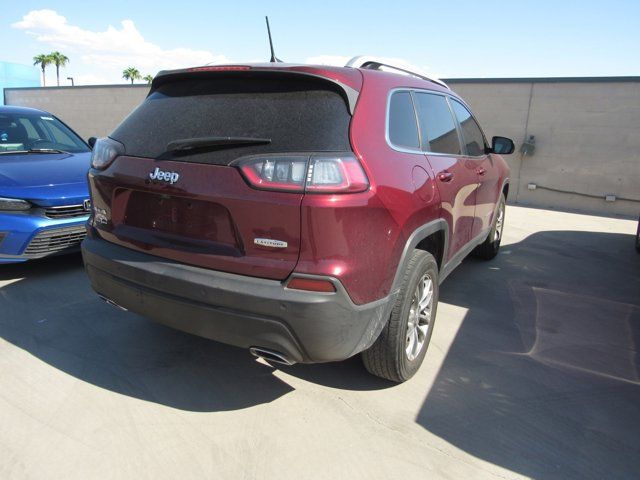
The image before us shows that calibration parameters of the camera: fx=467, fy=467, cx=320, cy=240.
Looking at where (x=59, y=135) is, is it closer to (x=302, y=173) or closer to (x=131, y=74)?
(x=302, y=173)

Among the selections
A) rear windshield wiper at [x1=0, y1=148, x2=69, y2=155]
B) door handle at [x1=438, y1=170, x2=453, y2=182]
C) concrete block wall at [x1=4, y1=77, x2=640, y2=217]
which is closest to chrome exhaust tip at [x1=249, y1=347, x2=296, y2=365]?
door handle at [x1=438, y1=170, x2=453, y2=182]

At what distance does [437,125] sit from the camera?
3395 mm

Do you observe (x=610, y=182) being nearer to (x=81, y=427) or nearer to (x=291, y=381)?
(x=291, y=381)

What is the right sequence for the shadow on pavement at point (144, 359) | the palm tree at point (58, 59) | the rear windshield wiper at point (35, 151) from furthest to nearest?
1. the palm tree at point (58, 59)
2. the rear windshield wiper at point (35, 151)
3. the shadow on pavement at point (144, 359)

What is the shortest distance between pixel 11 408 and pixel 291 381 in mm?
1547

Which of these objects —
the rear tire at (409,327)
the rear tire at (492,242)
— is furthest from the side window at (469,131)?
the rear tire at (409,327)

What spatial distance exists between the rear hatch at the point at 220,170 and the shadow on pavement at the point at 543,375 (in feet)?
4.67

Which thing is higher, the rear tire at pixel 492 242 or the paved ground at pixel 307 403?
the rear tire at pixel 492 242

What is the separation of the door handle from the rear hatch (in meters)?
1.04

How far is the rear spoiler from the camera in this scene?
230 centimetres

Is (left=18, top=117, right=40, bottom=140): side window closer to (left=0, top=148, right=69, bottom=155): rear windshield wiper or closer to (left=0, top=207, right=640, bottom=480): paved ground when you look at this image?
(left=0, top=148, right=69, bottom=155): rear windshield wiper

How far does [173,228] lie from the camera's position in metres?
2.38

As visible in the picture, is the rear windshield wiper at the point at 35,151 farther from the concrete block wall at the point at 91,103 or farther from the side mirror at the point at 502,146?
the concrete block wall at the point at 91,103

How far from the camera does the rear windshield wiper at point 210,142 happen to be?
7.19 feet
